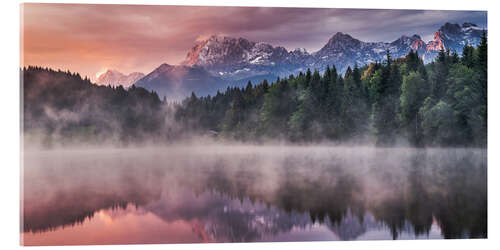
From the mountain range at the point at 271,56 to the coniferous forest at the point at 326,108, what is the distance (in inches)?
5.8

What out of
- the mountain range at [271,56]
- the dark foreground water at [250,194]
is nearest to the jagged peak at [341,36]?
the mountain range at [271,56]

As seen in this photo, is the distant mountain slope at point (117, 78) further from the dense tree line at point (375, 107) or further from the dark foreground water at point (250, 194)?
the dark foreground water at point (250, 194)

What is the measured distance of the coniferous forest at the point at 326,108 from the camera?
830cm

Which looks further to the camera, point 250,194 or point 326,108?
point 326,108

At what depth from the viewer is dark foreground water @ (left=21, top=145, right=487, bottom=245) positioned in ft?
25.3

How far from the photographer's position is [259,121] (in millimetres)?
8531

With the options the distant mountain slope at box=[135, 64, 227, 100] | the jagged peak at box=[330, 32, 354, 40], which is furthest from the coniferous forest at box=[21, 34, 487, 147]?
the jagged peak at box=[330, 32, 354, 40]

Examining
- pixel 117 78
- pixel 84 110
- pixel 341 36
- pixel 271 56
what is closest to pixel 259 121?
pixel 271 56

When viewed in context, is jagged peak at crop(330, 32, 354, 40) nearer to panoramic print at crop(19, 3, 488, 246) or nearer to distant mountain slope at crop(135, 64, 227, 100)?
panoramic print at crop(19, 3, 488, 246)

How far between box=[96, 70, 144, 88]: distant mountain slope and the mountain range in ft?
0.35

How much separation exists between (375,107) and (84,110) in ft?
17.9

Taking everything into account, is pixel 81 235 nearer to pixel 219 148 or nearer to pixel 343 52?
pixel 219 148

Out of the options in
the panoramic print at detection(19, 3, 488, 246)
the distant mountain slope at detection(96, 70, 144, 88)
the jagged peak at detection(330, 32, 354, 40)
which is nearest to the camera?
the panoramic print at detection(19, 3, 488, 246)

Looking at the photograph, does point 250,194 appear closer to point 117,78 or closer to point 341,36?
point 117,78
